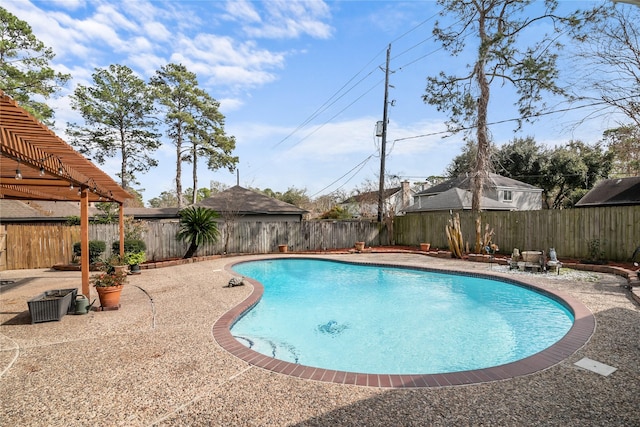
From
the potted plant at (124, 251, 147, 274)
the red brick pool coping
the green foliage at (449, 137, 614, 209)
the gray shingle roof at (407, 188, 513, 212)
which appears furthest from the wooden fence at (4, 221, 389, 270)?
the green foliage at (449, 137, 614, 209)

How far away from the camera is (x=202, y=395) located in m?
2.95

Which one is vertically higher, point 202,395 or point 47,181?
point 47,181

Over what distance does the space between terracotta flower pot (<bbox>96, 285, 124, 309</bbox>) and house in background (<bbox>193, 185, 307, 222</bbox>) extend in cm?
1178

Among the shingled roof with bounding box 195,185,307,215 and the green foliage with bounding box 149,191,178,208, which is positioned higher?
A: the green foliage with bounding box 149,191,178,208

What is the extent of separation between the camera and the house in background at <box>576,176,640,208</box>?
16953 millimetres

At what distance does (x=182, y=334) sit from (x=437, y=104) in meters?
16.2

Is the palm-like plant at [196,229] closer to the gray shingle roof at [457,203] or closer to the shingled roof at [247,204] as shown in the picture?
the shingled roof at [247,204]

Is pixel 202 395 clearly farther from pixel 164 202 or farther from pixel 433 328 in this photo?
pixel 164 202

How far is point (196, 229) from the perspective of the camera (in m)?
13.2

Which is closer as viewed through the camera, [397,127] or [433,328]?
[433,328]

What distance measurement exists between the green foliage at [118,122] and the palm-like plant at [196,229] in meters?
14.6

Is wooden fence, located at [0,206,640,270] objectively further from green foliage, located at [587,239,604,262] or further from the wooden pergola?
the wooden pergola

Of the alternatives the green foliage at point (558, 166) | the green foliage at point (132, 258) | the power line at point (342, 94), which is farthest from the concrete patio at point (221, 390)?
the green foliage at point (558, 166)

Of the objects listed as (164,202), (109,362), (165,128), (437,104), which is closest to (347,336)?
(109,362)
